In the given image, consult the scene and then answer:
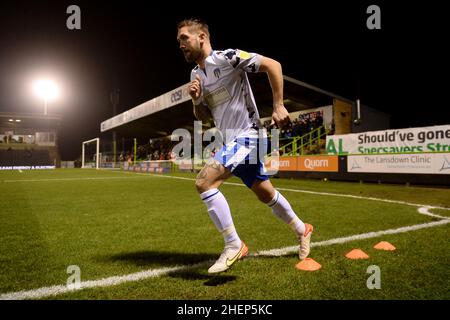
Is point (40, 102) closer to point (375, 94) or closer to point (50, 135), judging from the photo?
point (50, 135)

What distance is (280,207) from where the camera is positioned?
10.1ft

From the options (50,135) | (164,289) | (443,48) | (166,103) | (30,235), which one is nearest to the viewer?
(164,289)

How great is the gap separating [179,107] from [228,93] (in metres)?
25.4

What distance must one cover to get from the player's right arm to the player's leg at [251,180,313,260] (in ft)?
2.72

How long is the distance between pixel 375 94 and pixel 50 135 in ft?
158

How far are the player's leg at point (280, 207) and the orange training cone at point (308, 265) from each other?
0.21 metres

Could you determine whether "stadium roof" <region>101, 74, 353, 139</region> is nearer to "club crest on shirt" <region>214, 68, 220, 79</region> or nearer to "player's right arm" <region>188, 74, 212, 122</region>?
"player's right arm" <region>188, 74, 212, 122</region>

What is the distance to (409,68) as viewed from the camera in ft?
57.8

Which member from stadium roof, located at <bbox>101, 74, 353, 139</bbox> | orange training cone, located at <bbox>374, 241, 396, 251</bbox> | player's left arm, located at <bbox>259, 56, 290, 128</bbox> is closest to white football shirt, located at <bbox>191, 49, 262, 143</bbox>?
player's left arm, located at <bbox>259, 56, 290, 128</bbox>

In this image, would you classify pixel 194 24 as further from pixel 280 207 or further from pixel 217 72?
pixel 280 207

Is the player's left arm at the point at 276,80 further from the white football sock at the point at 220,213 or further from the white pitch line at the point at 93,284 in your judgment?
the white pitch line at the point at 93,284

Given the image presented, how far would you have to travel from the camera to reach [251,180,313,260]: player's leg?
2959 millimetres

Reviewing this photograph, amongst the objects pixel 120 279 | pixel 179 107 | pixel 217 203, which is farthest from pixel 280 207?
pixel 179 107
